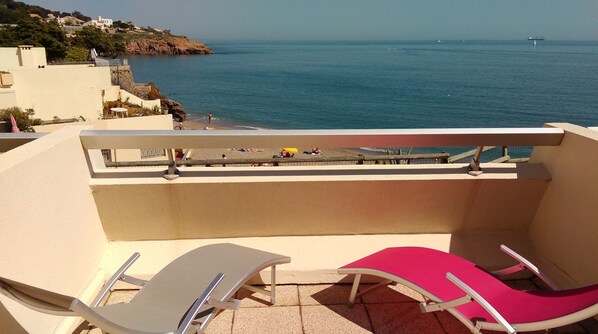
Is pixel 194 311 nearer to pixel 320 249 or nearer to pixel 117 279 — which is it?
pixel 117 279

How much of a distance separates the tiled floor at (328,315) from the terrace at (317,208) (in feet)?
0.04

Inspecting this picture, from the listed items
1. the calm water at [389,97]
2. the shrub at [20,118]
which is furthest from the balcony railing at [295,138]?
the calm water at [389,97]

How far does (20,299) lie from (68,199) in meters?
1.18

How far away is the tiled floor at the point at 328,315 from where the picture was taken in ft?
8.50

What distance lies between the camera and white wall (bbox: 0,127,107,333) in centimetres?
203

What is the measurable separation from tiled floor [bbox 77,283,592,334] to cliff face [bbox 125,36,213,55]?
152m

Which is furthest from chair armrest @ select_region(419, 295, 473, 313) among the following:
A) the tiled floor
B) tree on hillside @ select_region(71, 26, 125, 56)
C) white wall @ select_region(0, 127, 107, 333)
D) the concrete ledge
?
tree on hillside @ select_region(71, 26, 125, 56)

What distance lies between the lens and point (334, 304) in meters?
2.84

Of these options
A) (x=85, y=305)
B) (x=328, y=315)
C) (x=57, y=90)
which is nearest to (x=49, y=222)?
(x=85, y=305)

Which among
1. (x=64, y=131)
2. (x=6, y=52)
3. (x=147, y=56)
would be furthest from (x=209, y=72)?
(x=64, y=131)

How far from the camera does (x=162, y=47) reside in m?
151

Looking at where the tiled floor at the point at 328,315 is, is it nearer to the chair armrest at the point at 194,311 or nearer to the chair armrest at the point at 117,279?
the chair armrest at the point at 117,279

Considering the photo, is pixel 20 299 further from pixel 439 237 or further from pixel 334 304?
pixel 439 237

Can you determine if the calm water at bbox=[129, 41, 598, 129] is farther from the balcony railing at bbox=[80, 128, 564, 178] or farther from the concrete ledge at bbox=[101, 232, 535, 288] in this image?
the balcony railing at bbox=[80, 128, 564, 178]
